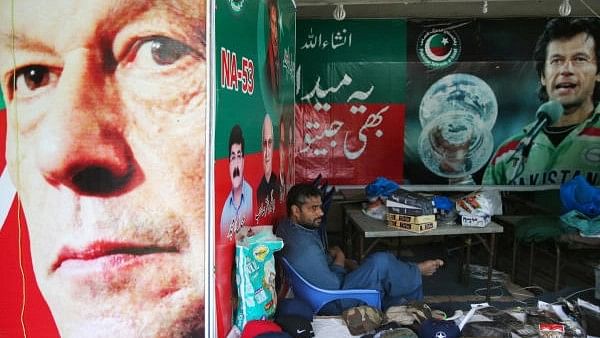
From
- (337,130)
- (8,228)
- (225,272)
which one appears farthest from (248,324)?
(337,130)

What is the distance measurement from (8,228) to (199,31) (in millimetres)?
1048

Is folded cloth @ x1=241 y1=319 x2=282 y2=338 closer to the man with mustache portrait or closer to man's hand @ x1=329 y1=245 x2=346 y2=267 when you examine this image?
the man with mustache portrait

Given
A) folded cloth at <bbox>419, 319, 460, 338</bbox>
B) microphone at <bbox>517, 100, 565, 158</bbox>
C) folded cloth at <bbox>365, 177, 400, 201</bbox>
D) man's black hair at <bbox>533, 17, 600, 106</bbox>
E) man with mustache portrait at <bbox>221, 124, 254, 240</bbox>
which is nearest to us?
folded cloth at <bbox>419, 319, 460, 338</bbox>

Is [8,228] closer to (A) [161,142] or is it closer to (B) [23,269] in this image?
(B) [23,269]

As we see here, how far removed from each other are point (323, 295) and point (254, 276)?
56 cm

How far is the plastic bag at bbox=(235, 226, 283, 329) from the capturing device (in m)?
2.08

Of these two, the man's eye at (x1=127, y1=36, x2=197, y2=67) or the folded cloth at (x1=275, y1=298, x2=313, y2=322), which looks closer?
the man's eye at (x1=127, y1=36, x2=197, y2=67)

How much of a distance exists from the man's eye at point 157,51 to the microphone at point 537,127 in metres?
5.31

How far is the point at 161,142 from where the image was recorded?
1.85 metres

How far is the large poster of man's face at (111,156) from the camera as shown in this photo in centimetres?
183

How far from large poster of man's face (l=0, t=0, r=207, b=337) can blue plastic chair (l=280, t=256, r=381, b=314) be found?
0.79 metres

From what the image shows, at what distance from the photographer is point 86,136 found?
188 cm

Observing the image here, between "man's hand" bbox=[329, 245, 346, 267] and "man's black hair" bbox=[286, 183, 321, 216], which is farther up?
"man's black hair" bbox=[286, 183, 321, 216]

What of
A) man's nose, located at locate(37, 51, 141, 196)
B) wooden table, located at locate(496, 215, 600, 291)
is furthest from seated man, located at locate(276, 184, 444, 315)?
wooden table, located at locate(496, 215, 600, 291)
